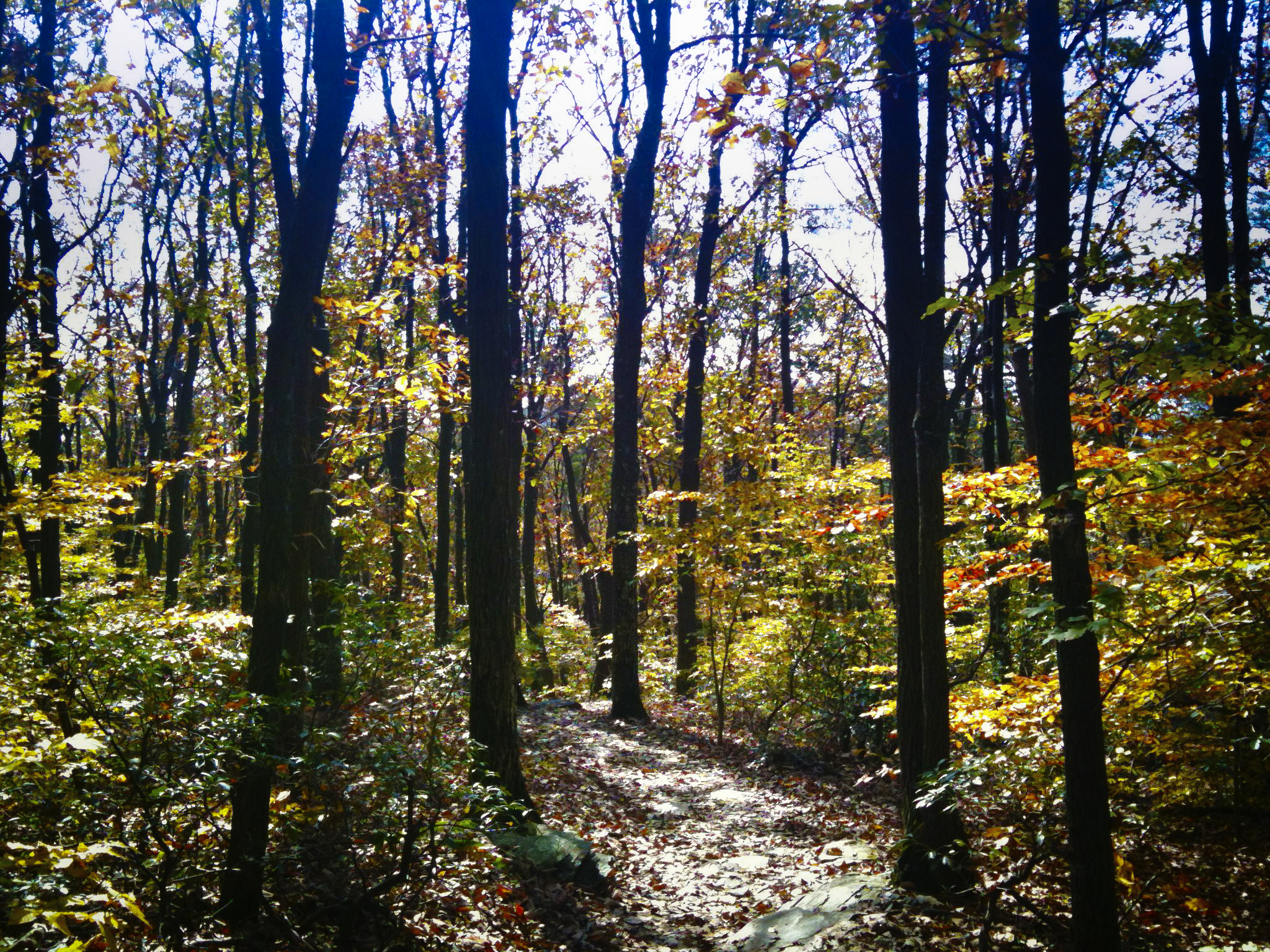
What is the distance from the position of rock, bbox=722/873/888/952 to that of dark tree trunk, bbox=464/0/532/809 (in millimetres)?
2227

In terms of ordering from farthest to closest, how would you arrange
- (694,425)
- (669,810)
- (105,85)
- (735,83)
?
(694,425) → (669,810) → (105,85) → (735,83)

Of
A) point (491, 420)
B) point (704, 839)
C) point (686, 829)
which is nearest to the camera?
point (491, 420)

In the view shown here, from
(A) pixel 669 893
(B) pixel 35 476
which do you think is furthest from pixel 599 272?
(A) pixel 669 893

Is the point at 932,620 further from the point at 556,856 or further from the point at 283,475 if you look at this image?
the point at 283,475

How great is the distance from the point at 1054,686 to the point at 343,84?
23.3ft

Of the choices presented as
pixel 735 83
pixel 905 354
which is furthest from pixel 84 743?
pixel 905 354

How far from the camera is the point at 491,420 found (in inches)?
267

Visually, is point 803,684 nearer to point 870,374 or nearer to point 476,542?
point 476,542

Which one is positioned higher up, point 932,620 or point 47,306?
point 47,306

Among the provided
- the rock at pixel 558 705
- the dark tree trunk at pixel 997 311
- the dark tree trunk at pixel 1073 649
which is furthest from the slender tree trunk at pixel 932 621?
the rock at pixel 558 705

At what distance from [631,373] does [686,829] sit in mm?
7533

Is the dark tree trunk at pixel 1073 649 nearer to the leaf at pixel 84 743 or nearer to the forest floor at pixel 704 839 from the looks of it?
the forest floor at pixel 704 839

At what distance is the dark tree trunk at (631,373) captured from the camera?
12656 millimetres

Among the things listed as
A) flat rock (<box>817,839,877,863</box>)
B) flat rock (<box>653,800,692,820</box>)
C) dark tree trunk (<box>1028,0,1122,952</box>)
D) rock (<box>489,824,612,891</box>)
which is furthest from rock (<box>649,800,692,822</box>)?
dark tree trunk (<box>1028,0,1122,952</box>)
